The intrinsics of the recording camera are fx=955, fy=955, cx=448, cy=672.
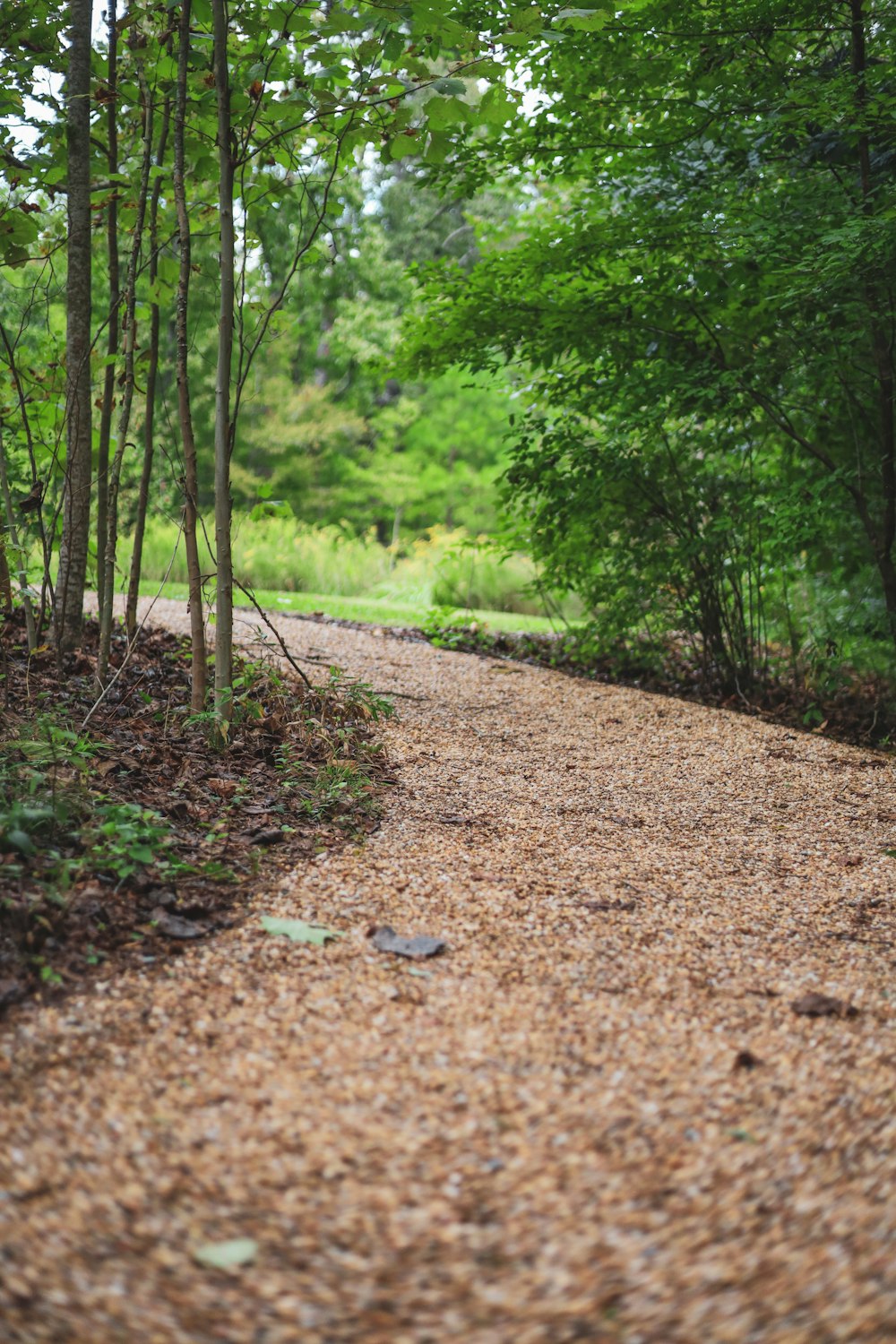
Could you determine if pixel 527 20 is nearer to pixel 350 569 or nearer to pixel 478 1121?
pixel 478 1121

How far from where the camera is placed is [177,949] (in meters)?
2.03

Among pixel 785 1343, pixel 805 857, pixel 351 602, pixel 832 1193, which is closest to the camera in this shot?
pixel 785 1343

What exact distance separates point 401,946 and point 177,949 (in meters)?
0.48

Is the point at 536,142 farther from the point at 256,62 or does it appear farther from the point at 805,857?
the point at 805,857

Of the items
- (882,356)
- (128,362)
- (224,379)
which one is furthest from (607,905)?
(882,356)

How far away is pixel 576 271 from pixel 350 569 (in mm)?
6493

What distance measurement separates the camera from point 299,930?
7.05 feet

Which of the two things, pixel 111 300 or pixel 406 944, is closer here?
pixel 406 944

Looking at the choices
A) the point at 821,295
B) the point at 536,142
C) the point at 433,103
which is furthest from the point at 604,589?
the point at 433,103

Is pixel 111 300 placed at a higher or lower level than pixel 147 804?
higher

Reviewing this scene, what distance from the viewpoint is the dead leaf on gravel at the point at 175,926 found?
2.09 m

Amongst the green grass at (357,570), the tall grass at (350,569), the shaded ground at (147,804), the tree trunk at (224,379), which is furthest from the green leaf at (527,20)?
the tall grass at (350,569)

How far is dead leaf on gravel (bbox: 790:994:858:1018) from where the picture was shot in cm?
197

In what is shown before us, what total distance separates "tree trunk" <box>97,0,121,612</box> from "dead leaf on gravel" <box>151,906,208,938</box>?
1807 mm
